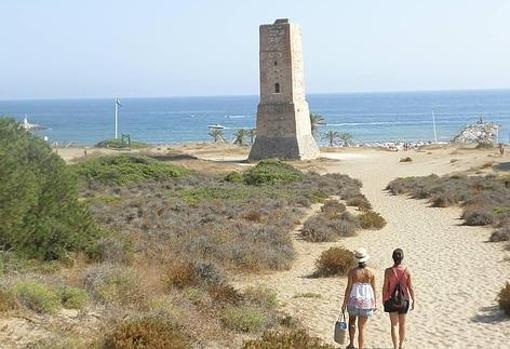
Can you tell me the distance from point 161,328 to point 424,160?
130ft

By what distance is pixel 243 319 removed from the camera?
8.77 metres

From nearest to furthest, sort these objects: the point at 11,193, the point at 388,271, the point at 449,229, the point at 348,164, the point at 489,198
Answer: the point at 388,271 < the point at 11,193 < the point at 449,229 < the point at 489,198 < the point at 348,164

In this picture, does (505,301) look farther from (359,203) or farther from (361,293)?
(359,203)

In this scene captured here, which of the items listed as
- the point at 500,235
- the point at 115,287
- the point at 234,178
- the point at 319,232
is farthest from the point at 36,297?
the point at 234,178

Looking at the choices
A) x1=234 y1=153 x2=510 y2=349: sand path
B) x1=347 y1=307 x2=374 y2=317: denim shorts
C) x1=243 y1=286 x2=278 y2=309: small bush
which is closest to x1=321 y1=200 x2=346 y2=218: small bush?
x1=234 y1=153 x2=510 y2=349: sand path

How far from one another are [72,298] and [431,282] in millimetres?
7035

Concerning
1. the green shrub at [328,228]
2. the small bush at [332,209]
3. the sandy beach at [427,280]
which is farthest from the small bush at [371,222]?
the small bush at [332,209]

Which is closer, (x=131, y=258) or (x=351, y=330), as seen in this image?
(x=351, y=330)

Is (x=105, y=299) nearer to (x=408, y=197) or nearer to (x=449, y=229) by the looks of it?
(x=449, y=229)

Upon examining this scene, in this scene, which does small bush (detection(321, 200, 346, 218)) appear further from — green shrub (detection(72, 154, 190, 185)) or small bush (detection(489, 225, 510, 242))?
green shrub (detection(72, 154, 190, 185))

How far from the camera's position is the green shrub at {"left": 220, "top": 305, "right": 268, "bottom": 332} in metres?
8.70

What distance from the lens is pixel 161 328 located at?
726 centimetres

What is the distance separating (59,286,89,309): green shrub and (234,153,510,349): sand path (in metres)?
3.19

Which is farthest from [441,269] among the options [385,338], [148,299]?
[148,299]
